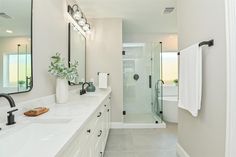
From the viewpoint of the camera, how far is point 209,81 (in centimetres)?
181

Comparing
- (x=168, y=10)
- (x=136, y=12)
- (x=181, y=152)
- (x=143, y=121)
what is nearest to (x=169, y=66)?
(x=143, y=121)

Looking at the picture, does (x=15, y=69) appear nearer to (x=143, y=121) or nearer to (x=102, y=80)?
(x=102, y=80)

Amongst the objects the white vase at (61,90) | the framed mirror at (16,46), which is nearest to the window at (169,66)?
the white vase at (61,90)

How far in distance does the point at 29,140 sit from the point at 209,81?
1593mm

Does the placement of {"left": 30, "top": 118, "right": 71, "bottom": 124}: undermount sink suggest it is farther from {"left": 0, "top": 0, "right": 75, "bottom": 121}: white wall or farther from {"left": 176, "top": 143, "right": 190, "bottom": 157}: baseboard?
{"left": 176, "top": 143, "right": 190, "bottom": 157}: baseboard

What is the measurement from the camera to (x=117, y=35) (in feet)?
14.0

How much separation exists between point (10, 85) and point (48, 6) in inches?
42.9

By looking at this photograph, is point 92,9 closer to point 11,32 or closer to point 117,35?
point 117,35

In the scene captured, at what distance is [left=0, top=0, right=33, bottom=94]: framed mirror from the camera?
4.38 feet

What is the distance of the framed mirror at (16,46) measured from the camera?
1336 millimetres

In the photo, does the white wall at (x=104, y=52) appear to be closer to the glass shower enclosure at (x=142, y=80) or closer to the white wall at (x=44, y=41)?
the glass shower enclosure at (x=142, y=80)

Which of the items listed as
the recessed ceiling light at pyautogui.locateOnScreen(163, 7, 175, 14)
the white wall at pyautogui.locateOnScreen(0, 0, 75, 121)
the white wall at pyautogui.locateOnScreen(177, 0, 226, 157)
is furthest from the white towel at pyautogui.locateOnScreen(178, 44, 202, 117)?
the recessed ceiling light at pyautogui.locateOnScreen(163, 7, 175, 14)

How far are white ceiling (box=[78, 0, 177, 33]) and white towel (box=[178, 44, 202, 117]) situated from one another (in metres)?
1.62

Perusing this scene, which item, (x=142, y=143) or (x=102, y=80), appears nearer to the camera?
(x=142, y=143)
